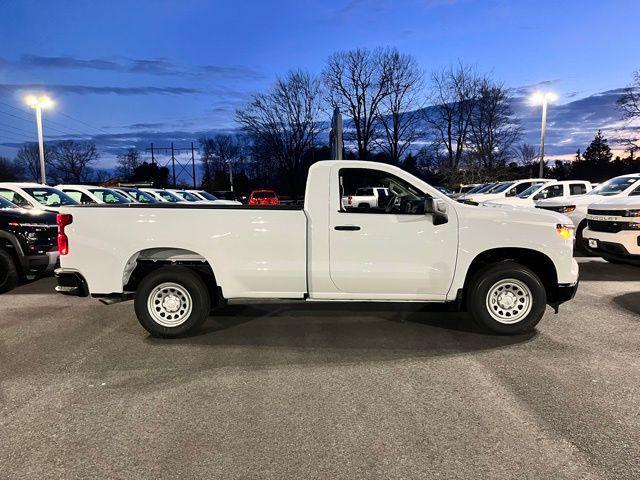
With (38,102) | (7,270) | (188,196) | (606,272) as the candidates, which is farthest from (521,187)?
(38,102)

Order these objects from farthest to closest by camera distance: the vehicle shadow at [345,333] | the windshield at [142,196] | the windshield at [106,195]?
the windshield at [142,196] → the windshield at [106,195] → the vehicle shadow at [345,333]

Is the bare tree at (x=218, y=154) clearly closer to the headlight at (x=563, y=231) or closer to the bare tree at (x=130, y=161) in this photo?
the bare tree at (x=130, y=161)

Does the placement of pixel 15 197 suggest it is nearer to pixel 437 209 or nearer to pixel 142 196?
pixel 142 196

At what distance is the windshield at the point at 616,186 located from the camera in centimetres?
1192

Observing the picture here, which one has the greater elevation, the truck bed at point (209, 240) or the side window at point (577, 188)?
the side window at point (577, 188)

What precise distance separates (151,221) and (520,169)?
241 ft

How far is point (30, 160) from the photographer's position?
8931 centimetres

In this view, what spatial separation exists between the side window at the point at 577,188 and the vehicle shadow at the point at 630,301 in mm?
10680

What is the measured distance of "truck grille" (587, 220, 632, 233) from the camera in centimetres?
862

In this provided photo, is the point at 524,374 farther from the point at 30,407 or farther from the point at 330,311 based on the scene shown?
the point at 30,407

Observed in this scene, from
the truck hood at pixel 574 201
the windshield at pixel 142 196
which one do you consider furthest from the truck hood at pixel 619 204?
the windshield at pixel 142 196

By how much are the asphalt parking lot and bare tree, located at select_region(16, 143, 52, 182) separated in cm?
9345

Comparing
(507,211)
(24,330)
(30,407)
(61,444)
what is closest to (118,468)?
(61,444)

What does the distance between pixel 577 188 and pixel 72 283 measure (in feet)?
56.1
